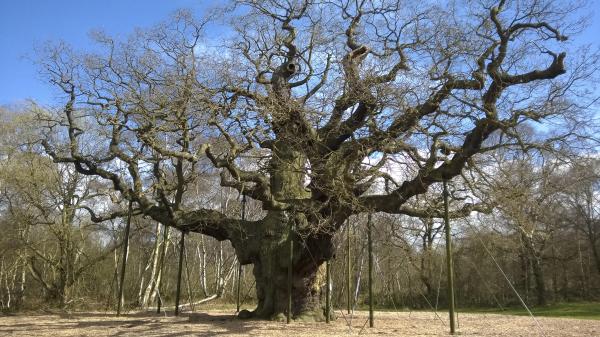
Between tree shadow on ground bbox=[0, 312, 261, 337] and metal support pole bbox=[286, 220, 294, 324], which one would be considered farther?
metal support pole bbox=[286, 220, 294, 324]

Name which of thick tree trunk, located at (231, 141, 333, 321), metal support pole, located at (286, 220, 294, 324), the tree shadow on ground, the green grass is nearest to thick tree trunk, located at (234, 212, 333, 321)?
thick tree trunk, located at (231, 141, 333, 321)

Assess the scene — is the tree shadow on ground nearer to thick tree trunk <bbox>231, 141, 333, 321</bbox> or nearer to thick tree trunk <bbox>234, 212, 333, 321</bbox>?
thick tree trunk <bbox>234, 212, 333, 321</bbox>

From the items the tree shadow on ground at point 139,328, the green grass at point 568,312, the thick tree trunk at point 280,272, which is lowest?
the green grass at point 568,312

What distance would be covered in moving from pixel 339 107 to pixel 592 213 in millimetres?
26755

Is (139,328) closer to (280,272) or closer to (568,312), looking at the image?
(280,272)

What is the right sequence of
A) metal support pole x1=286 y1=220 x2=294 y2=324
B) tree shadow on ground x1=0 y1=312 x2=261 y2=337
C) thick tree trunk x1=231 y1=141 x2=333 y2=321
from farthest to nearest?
thick tree trunk x1=231 y1=141 x2=333 y2=321 < metal support pole x1=286 y1=220 x2=294 y2=324 < tree shadow on ground x1=0 y1=312 x2=261 y2=337

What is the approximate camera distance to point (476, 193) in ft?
37.3

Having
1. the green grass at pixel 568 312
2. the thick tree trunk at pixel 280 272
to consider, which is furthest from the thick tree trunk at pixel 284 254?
the green grass at pixel 568 312

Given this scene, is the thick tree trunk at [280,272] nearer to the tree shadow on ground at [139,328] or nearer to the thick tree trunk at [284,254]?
the thick tree trunk at [284,254]

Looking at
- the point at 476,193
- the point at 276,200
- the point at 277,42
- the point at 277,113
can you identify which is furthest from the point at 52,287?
the point at 476,193

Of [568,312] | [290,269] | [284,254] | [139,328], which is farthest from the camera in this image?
[568,312]

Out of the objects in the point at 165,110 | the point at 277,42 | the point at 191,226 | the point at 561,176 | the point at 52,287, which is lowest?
the point at 52,287

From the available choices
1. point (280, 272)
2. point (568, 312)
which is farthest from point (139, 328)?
point (568, 312)

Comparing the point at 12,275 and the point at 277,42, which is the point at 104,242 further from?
the point at 277,42
